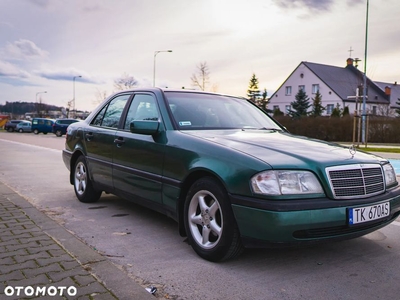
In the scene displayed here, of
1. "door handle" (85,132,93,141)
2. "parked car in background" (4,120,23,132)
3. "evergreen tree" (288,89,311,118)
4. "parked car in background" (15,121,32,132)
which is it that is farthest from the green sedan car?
A: "evergreen tree" (288,89,311,118)

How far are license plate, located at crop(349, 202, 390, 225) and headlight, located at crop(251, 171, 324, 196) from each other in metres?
0.34

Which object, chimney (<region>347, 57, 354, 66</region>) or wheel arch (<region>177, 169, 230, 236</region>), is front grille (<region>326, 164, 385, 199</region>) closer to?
wheel arch (<region>177, 169, 230, 236</region>)

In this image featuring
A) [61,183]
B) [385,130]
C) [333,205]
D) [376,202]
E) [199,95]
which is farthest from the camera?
[385,130]

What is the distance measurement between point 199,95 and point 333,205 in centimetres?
236

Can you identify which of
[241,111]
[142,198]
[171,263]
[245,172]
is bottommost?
[171,263]

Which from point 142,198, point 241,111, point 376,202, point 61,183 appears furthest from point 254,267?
point 61,183

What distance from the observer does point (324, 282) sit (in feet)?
10.8

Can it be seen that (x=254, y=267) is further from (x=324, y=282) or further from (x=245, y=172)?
(x=245, y=172)

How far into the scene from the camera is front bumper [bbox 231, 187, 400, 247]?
3182 millimetres

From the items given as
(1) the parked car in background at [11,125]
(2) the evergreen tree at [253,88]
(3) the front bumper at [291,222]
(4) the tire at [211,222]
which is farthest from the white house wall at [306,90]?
(3) the front bumper at [291,222]

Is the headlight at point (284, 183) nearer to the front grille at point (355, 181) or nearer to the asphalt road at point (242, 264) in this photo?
the front grille at point (355, 181)

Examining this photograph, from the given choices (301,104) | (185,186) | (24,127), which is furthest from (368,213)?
(301,104)

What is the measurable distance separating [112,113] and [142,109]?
2.70 ft

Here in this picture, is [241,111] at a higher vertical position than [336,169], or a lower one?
higher
